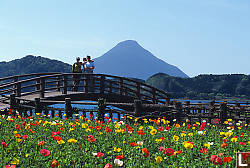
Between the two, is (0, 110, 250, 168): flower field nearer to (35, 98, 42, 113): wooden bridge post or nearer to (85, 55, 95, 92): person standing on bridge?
(35, 98, 42, 113): wooden bridge post

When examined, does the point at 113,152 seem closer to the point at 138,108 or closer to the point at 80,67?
the point at 138,108

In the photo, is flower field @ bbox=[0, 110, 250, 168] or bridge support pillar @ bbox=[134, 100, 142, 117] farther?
bridge support pillar @ bbox=[134, 100, 142, 117]

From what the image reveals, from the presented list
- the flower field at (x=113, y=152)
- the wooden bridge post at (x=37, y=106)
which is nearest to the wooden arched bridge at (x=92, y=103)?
the wooden bridge post at (x=37, y=106)

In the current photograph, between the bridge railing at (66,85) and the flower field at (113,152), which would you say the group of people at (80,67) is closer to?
the bridge railing at (66,85)

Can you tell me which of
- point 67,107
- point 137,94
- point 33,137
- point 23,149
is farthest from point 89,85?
point 23,149

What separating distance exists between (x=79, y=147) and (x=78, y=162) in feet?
3.17

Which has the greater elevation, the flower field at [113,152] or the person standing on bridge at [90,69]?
the person standing on bridge at [90,69]

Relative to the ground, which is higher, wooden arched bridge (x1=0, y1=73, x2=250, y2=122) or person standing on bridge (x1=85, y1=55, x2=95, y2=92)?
person standing on bridge (x1=85, y1=55, x2=95, y2=92)

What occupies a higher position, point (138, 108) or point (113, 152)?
point (138, 108)

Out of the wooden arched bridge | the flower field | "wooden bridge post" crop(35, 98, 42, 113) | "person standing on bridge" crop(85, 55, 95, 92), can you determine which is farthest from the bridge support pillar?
"person standing on bridge" crop(85, 55, 95, 92)

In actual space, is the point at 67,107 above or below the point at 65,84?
below

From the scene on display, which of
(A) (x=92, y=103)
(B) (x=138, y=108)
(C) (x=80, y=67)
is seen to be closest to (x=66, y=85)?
(C) (x=80, y=67)

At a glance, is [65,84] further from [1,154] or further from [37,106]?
[1,154]

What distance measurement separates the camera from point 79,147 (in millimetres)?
5984
